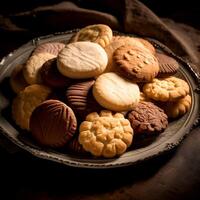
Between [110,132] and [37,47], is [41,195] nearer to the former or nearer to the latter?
[110,132]

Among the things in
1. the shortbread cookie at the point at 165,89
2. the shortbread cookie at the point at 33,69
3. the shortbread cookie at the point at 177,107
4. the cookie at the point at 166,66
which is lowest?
the shortbread cookie at the point at 177,107

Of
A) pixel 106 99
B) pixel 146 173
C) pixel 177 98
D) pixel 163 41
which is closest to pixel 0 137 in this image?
pixel 106 99

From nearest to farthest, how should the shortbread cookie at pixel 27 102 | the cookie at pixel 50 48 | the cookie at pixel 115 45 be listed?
the shortbread cookie at pixel 27 102
the cookie at pixel 115 45
the cookie at pixel 50 48

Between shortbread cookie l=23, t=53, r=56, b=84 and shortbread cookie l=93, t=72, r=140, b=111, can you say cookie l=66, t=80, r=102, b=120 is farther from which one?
shortbread cookie l=23, t=53, r=56, b=84

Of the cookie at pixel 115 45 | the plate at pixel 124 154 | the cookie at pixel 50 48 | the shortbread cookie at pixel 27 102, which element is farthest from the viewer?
the cookie at pixel 50 48

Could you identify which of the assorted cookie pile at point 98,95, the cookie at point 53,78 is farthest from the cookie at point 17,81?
the cookie at point 53,78

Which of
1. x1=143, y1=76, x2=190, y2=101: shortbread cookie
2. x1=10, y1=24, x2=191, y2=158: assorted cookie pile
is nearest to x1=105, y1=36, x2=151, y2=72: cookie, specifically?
x1=10, y1=24, x2=191, y2=158: assorted cookie pile

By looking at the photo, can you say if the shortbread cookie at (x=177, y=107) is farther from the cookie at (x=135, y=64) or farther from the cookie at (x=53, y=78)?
the cookie at (x=53, y=78)

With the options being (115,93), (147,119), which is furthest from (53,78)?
(147,119)

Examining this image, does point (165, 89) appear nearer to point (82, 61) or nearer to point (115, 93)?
point (115, 93)
